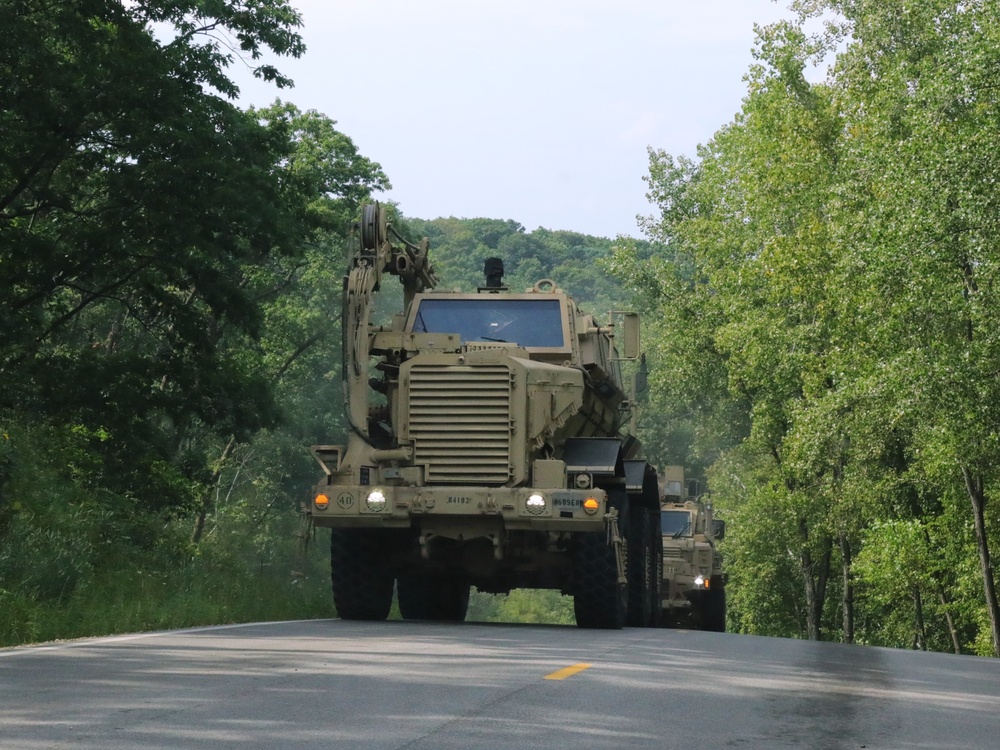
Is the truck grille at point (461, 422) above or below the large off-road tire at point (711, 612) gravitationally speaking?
above

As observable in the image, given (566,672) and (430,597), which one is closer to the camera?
(566,672)

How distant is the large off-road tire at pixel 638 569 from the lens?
18.9 meters

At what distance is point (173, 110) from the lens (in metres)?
22.9

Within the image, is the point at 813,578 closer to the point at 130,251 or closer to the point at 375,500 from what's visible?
the point at 130,251

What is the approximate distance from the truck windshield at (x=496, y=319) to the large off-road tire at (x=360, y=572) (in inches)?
94.4

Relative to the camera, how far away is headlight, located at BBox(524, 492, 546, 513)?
1567 cm

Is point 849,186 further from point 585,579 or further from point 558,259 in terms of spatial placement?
point 558,259

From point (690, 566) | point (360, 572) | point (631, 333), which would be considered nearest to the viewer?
point (360, 572)

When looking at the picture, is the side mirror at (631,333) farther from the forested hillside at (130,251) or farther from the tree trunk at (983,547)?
the tree trunk at (983,547)

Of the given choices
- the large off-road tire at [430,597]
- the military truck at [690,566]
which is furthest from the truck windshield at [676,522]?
the large off-road tire at [430,597]

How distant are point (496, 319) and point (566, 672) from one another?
7.71 m

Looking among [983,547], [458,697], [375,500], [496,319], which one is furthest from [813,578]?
[458,697]

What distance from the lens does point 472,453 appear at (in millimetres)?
16281

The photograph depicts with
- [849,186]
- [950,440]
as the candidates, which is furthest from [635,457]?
[849,186]
